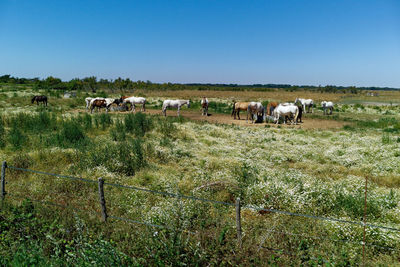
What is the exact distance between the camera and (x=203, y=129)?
18969 mm

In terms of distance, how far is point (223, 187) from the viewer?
8031 mm

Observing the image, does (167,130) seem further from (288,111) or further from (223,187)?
(288,111)

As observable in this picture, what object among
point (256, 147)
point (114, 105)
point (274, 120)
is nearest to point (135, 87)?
point (114, 105)

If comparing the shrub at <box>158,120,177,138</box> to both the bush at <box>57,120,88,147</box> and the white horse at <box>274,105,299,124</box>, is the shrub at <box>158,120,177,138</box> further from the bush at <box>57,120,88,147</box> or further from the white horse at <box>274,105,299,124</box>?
the white horse at <box>274,105,299,124</box>

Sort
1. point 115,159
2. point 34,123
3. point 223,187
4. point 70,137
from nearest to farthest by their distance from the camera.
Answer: point 223,187, point 115,159, point 70,137, point 34,123

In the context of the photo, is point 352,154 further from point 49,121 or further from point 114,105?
point 114,105

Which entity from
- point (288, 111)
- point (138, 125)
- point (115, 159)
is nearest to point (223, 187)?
point (115, 159)

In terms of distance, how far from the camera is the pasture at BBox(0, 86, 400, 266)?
4848mm

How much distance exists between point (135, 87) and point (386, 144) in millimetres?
73533

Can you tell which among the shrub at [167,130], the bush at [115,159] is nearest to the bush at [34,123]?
the bush at [115,159]

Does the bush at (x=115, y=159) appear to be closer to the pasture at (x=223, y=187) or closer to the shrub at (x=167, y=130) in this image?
the pasture at (x=223, y=187)

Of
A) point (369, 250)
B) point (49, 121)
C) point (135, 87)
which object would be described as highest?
point (135, 87)

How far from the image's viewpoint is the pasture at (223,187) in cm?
485

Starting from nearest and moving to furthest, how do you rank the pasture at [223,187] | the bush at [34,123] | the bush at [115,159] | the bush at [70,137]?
the pasture at [223,187]
the bush at [115,159]
the bush at [70,137]
the bush at [34,123]
